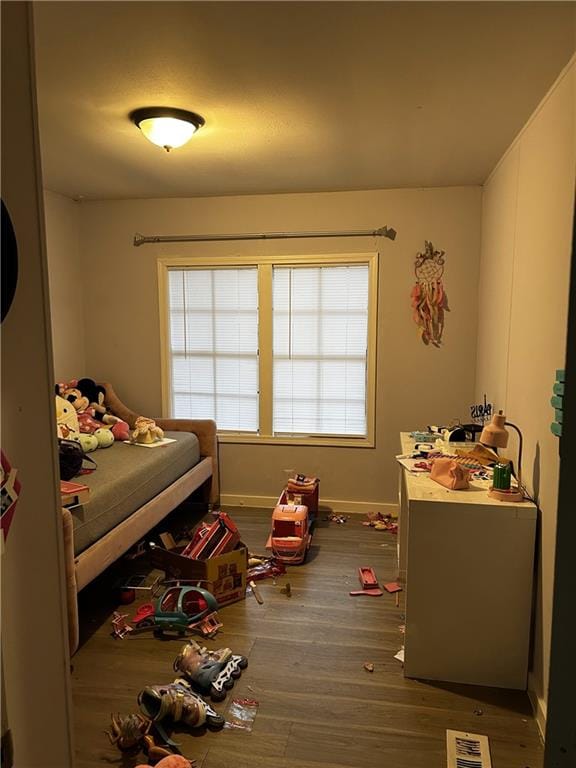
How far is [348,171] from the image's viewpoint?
3.52 m

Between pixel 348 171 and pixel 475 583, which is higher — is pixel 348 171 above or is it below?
above

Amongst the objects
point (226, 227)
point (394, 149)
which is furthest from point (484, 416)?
point (226, 227)

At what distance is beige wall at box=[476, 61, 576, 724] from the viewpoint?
6.50ft

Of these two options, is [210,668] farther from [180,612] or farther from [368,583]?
[368,583]

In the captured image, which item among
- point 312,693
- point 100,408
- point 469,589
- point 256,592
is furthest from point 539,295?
point 100,408

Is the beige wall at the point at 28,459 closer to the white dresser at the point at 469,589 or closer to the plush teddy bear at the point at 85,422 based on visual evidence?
the white dresser at the point at 469,589

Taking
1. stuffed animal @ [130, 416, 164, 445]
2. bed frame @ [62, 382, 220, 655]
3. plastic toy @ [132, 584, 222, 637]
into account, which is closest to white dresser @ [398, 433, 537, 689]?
plastic toy @ [132, 584, 222, 637]

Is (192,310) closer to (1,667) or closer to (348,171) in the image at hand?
(348,171)

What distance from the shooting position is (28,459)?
3.82 ft

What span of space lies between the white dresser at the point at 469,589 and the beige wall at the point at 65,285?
10.8 ft

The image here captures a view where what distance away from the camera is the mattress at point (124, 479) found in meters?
2.57

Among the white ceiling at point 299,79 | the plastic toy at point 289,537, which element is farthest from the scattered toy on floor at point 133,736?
the white ceiling at point 299,79

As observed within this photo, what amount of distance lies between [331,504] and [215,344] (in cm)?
Answer: 167

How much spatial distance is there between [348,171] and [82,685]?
10.8 ft
